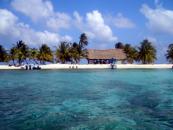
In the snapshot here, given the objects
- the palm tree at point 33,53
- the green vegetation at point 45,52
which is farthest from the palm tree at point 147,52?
the palm tree at point 33,53

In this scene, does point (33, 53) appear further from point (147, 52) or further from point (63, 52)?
point (147, 52)

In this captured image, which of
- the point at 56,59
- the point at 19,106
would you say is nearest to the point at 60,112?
the point at 19,106

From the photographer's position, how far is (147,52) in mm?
78312

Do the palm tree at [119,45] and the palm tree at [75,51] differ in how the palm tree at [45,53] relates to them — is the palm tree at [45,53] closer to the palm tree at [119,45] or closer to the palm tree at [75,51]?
the palm tree at [75,51]

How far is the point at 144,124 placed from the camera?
34.8 ft

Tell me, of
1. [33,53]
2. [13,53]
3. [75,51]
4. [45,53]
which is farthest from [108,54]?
[13,53]

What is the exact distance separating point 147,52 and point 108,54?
10126 mm

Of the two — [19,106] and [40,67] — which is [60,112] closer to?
[19,106]

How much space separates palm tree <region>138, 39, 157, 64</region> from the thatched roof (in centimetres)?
468

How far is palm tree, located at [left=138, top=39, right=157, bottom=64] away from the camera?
7819 cm

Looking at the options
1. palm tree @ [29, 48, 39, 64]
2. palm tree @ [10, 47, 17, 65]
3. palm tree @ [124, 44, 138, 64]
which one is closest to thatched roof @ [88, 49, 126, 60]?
palm tree @ [124, 44, 138, 64]

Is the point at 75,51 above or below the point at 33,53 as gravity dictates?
above

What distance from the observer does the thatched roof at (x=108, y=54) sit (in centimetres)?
7900

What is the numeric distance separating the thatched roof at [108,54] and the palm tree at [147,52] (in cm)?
468
